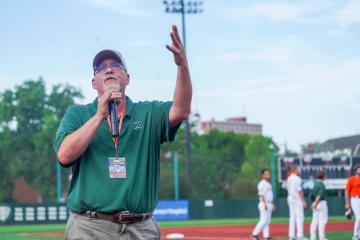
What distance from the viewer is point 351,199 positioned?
61.2 ft

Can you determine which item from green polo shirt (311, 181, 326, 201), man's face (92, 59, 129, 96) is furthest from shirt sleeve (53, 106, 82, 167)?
green polo shirt (311, 181, 326, 201)

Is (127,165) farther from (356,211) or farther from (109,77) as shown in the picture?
(356,211)

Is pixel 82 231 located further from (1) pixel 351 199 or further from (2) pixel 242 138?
(2) pixel 242 138

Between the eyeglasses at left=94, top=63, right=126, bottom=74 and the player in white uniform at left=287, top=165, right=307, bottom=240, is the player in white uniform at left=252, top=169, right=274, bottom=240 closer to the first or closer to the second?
the player in white uniform at left=287, top=165, right=307, bottom=240

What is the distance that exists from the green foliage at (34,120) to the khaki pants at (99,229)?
6744 centimetres

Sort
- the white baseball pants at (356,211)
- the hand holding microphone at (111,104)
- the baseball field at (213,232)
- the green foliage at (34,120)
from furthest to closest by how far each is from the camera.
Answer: the green foliage at (34,120) → the baseball field at (213,232) → the white baseball pants at (356,211) → the hand holding microphone at (111,104)

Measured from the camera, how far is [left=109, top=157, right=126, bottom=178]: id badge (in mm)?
4539

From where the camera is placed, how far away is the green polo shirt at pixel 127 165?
4.58m

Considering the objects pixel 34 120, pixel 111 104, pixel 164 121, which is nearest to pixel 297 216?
pixel 164 121

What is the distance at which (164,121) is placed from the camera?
4793 millimetres

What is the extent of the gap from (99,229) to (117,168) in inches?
14.9

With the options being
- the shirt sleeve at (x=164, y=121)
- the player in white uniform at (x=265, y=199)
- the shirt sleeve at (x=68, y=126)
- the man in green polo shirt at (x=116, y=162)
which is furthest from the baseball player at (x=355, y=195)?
the shirt sleeve at (x=68, y=126)

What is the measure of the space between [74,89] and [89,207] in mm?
79669

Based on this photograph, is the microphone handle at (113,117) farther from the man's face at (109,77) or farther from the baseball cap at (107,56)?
the baseball cap at (107,56)
